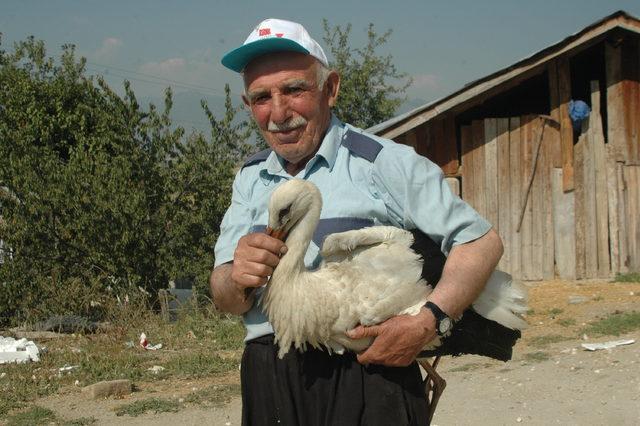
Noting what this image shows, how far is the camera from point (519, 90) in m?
14.7

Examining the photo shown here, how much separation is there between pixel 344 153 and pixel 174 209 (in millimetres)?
9187

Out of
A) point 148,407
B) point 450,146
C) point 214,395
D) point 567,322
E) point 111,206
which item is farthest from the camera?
point 450,146

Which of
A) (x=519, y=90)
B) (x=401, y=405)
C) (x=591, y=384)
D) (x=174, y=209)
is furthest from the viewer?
(x=519, y=90)

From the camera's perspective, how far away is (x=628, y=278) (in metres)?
13.1

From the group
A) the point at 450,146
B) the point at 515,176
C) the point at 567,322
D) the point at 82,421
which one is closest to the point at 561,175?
the point at 515,176

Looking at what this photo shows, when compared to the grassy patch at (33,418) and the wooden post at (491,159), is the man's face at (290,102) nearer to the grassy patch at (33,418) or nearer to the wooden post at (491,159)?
the grassy patch at (33,418)

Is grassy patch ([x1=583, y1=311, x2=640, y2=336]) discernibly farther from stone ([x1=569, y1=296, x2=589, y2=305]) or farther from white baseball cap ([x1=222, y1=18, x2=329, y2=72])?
white baseball cap ([x1=222, y1=18, x2=329, y2=72])

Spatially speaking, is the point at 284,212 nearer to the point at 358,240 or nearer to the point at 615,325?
the point at 358,240

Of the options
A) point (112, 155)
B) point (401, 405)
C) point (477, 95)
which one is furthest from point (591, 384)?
point (112, 155)

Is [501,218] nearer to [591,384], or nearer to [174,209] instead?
[174,209]

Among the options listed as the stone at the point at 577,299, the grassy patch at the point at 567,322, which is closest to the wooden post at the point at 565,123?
the stone at the point at 577,299

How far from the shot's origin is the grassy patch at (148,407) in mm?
7099

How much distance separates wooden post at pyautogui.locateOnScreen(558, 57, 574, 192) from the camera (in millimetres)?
13523

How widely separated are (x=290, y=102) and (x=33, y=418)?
5092mm
